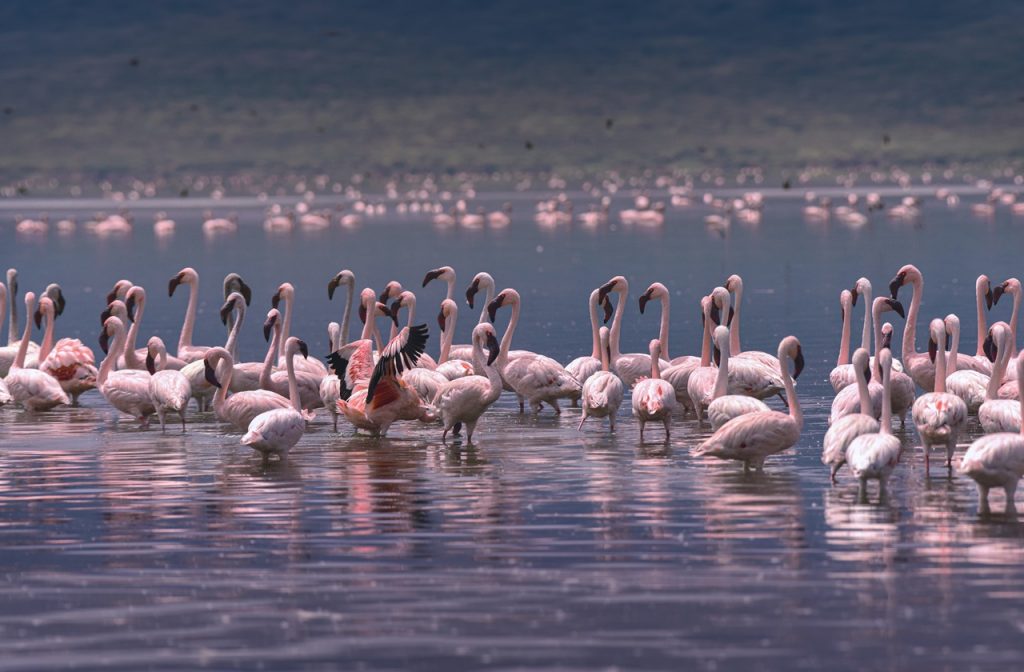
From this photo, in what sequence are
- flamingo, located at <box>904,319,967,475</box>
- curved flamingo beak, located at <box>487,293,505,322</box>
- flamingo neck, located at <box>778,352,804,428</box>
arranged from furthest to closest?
curved flamingo beak, located at <box>487,293,505,322</box> → flamingo neck, located at <box>778,352,804,428</box> → flamingo, located at <box>904,319,967,475</box>

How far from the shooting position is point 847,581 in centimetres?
1241

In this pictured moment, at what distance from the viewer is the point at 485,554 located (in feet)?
44.1

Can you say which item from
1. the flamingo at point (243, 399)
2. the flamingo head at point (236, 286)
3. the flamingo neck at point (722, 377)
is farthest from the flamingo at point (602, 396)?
the flamingo head at point (236, 286)

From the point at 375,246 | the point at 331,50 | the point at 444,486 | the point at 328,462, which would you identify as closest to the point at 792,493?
the point at 444,486

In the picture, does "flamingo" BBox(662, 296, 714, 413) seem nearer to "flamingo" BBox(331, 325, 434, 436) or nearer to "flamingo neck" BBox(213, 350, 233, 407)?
"flamingo" BBox(331, 325, 434, 436)

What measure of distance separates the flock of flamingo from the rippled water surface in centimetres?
32

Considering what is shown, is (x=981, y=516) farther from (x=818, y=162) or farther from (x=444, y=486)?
(x=818, y=162)

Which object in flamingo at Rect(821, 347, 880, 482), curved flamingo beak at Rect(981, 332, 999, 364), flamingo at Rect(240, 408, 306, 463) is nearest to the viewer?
flamingo at Rect(821, 347, 880, 482)

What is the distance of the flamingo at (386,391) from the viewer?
18.7 m

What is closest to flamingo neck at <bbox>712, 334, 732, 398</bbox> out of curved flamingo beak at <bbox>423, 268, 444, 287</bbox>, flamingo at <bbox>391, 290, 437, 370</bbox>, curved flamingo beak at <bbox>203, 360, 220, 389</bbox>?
flamingo at <bbox>391, 290, 437, 370</bbox>

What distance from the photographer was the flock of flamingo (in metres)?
16.4

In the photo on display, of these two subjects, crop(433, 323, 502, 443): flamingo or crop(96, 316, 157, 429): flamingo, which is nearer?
crop(433, 323, 502, 443): flamingo

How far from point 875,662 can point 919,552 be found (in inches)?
108

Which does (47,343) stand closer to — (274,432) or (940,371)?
(274,432)
